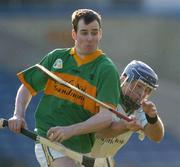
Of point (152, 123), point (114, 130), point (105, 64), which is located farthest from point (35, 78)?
point (152, 123)

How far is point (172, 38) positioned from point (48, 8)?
2752 millimetres

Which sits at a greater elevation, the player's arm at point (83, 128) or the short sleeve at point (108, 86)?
the short sleeve at point (108, 86)

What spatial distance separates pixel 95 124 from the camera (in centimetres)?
661

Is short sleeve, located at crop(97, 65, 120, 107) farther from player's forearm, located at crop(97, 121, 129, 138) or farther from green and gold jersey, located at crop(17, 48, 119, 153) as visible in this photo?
player's forearm, located at crop(97, 121, 129, 138)

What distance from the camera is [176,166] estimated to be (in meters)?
15.7

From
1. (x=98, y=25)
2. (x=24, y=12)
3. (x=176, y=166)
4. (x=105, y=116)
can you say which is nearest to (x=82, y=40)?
(x=98, y=25)

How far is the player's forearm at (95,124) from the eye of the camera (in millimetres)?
6590

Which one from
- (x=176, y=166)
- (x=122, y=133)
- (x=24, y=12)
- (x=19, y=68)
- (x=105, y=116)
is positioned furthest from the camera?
(x=24, y=12)

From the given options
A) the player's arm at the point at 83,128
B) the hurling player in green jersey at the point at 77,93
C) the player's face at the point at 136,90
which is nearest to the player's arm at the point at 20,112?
the hurling player in green jersey at the point at 77,93

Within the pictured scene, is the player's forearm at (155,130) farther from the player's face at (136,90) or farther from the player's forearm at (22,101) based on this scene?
the player's forearm at (22,101)

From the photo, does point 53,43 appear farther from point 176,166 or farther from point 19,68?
point 176,166

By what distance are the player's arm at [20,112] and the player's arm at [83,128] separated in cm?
24

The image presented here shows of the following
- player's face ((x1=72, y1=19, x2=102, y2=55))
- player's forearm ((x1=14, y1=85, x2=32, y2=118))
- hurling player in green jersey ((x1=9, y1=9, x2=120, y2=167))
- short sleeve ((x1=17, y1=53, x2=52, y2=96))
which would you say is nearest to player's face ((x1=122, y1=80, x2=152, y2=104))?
hurling player in green jersey ((x1=9, y1=9, x2=120, y2=167))

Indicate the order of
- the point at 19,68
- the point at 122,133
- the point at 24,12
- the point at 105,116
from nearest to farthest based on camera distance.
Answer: the point at 105,116 → the point at 122,133 → the point at 19,68 → the point at 24,12
